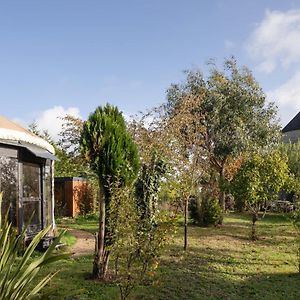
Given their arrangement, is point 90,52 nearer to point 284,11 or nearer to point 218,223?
point 284,11

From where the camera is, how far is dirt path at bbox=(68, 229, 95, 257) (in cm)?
979

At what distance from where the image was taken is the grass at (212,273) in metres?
6.87

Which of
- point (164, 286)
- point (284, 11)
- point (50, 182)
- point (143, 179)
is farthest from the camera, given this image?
point (50, 182)

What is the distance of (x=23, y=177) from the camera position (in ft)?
32.4

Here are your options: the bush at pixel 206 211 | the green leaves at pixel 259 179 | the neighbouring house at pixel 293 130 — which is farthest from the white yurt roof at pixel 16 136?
the neighbouring house at pixel 293 130

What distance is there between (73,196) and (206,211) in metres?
6.65

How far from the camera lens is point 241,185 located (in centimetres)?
1377

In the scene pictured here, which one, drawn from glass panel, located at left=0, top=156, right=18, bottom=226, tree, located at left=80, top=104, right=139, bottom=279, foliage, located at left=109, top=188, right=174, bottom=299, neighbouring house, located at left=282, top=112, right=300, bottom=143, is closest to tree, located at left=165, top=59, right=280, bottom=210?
glass panel, located at left=0, top=156, right=18, bottom=226

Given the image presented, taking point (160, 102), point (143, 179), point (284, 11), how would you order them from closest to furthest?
point (143, 179), point (284, 11), point (160, 102)

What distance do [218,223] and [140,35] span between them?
8.72 m

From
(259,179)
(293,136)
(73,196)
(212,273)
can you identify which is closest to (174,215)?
(212,273)

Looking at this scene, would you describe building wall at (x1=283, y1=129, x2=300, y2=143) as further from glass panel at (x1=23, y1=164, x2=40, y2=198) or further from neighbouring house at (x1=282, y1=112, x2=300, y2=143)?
glass panel at (x1=23, y1=164, x2=40, y2=198)

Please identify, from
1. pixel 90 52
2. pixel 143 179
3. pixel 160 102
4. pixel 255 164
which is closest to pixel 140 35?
pixel 90 52

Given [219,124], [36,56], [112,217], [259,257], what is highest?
[36,56]
